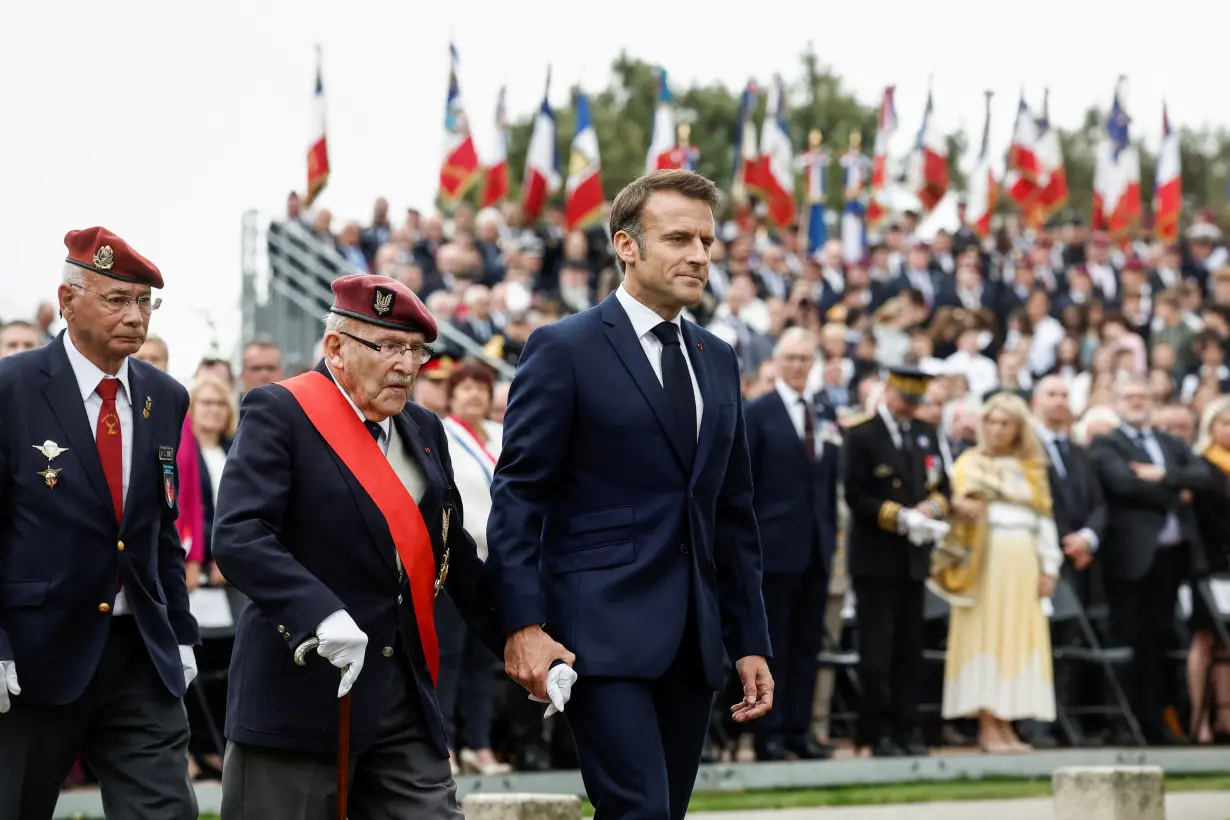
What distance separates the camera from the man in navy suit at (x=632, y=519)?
5.17 metres

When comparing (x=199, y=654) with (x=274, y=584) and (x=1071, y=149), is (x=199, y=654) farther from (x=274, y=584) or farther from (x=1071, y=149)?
(x=1071, y=149)

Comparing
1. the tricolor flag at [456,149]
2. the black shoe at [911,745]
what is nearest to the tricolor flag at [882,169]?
the tricolor flag at [456,149]

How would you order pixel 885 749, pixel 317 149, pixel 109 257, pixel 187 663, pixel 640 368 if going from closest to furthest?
1. pixel 640 368
2. pixel 109 257
3. pixel 187 663
4. pixel 885 749
5. pixel 317 149

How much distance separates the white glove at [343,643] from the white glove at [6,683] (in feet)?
3.64

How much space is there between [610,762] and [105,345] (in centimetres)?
198

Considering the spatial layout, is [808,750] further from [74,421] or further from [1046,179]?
[1046,179]

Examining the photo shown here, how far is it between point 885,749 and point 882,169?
55.2 feet

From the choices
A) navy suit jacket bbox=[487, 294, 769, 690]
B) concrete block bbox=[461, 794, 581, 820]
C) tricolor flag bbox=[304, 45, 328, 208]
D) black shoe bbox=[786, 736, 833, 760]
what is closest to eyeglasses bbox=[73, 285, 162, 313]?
navy suit jacket bbox=[487, 294, 769, 690]

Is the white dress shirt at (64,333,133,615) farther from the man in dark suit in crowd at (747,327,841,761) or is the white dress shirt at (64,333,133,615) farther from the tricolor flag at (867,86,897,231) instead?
the tricolor flag at (867,86,897,231)

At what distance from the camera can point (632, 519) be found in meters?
5.33

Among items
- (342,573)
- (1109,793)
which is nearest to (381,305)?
(342,573)

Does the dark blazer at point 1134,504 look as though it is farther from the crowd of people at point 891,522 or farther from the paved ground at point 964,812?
the paved ground at point 964,812

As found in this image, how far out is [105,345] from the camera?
5707 mm

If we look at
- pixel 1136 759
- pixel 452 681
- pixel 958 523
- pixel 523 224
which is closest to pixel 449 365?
pixel 452 681
